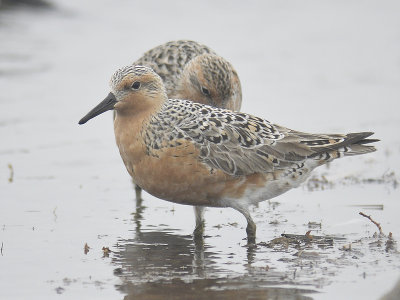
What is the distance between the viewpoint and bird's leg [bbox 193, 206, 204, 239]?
923 cm

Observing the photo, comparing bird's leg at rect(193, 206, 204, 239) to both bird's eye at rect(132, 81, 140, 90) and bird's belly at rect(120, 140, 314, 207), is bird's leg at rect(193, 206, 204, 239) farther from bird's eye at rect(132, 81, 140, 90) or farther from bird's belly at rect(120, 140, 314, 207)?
Result: bird's eye at rect(132, 81, 140, 90)

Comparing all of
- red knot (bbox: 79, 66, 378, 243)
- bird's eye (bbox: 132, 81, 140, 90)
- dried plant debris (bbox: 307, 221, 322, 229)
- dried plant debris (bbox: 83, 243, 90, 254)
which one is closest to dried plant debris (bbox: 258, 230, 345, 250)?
red knot (bbox: 79, 66, 378, 243)

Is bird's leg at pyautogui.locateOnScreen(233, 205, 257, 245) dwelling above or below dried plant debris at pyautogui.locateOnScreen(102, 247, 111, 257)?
above

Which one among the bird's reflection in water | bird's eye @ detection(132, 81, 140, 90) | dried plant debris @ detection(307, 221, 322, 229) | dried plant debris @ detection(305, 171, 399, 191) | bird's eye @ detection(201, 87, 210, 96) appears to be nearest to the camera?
the bird's reflection in water

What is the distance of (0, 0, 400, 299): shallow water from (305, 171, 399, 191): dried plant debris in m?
0.04

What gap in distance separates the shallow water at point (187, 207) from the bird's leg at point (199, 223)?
101 mm

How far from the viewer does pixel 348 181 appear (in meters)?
11.3

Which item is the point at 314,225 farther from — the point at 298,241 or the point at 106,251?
the point at 106,251

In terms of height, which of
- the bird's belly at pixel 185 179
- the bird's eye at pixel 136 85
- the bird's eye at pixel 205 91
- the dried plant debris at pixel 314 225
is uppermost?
the bird's eye at pixel 205 91

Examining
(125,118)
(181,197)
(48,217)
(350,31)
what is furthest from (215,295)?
(350,31)

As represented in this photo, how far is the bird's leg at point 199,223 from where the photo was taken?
9234mm

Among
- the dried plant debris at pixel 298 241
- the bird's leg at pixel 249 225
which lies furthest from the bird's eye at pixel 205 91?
the dried plant debris at pixel 298 241

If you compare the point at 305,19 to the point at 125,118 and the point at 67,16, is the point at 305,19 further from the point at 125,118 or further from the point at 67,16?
the point at 125,118

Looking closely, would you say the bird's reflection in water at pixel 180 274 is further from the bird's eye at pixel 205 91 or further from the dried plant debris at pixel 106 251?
the bird's eye at pixel 205 91
